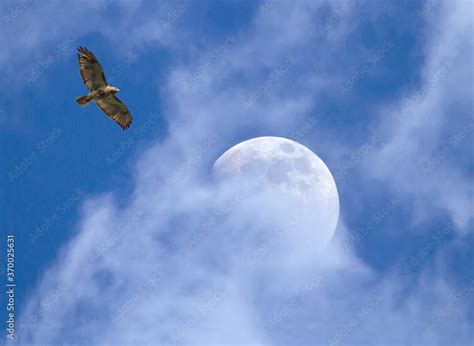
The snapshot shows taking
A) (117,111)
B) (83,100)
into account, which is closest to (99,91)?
(83,100)

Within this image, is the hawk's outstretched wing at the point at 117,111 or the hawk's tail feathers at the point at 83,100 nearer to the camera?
the hawk's tail feathers at the point at 83,100

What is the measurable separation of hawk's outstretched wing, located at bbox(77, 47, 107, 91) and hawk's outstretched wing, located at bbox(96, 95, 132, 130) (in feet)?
5.72

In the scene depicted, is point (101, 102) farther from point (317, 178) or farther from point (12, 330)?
point (317, 178)

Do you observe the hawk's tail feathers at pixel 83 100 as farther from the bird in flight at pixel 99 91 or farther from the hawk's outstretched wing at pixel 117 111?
the hawk's outstretched wing at pixel 117 111

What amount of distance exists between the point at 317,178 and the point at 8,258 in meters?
33.9

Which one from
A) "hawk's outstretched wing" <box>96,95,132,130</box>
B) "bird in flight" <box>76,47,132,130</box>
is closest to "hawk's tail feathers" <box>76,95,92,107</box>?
"bird in flight" <box>76,47,132,130</box>

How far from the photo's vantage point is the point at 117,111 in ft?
211

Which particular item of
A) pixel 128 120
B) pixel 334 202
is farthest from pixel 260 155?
pixel 128 120

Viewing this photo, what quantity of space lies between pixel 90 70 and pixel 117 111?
418 cm

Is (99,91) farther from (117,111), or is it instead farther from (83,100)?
(117,111)

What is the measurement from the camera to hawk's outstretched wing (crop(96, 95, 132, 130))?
209 ft

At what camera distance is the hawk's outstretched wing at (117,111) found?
6366 cm

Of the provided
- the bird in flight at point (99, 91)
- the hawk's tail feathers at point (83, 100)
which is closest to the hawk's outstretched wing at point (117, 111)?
the bird in flight at point (99, 91)

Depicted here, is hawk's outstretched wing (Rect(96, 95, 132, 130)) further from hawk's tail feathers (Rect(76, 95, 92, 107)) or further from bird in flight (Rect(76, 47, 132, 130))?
hawk's tail feathers (Rect(76, 95, 92, 107))
